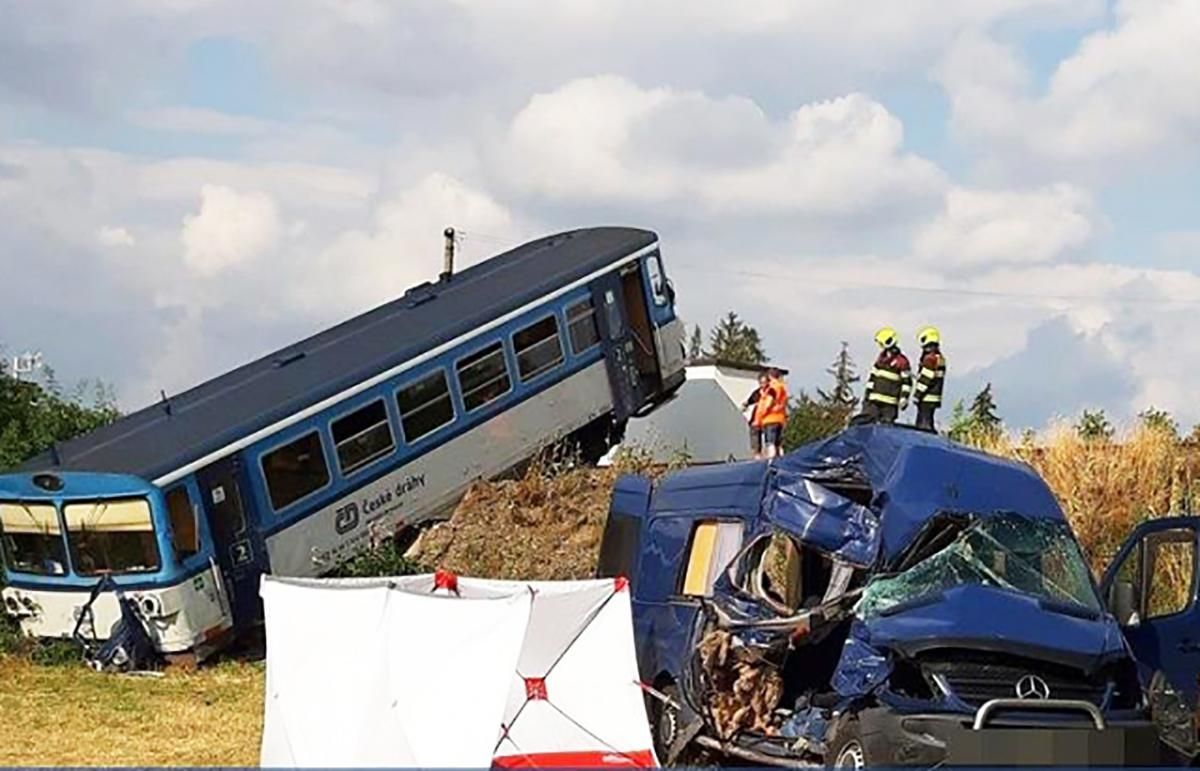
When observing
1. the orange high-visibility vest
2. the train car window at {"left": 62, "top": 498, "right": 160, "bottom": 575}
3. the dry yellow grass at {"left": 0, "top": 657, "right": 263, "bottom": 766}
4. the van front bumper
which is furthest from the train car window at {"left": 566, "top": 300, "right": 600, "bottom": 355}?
the van front bumper

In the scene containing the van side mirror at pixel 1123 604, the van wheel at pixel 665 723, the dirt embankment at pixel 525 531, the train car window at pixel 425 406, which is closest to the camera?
the van wheel at pixel 665 723

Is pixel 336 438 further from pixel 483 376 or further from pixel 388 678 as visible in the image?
pixel 388 678

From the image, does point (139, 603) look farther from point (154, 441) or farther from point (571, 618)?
point (571, 618)

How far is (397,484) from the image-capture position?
66.8ft

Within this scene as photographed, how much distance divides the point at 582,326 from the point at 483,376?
1.74 metres

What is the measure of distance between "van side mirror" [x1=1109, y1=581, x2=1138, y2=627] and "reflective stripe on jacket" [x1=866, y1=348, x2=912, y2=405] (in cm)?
635

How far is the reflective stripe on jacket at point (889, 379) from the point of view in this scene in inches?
723

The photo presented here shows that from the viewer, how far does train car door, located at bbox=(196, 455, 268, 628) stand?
1814 centimetres

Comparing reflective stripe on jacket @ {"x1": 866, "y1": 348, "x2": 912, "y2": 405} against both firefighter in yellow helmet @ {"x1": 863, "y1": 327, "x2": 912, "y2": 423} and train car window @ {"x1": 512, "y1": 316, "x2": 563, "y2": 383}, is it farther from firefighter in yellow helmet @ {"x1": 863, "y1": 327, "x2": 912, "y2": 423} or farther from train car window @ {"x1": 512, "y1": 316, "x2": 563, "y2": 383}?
train car window @ {"x1": 512, "y1": 316, "x2": 563, "y2": 383}

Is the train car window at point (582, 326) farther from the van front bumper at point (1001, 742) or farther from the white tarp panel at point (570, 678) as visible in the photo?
the van front bumper at point (1001, 742)

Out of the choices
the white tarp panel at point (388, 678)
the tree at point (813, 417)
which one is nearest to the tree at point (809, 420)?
the tree at point (813, 417)

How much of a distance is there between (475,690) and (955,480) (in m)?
3.92

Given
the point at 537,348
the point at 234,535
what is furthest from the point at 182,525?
the point at 537,348

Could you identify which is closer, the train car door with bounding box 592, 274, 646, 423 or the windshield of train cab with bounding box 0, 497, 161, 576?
the windshield of train cab with bounding box 0, 497, 161, 576
